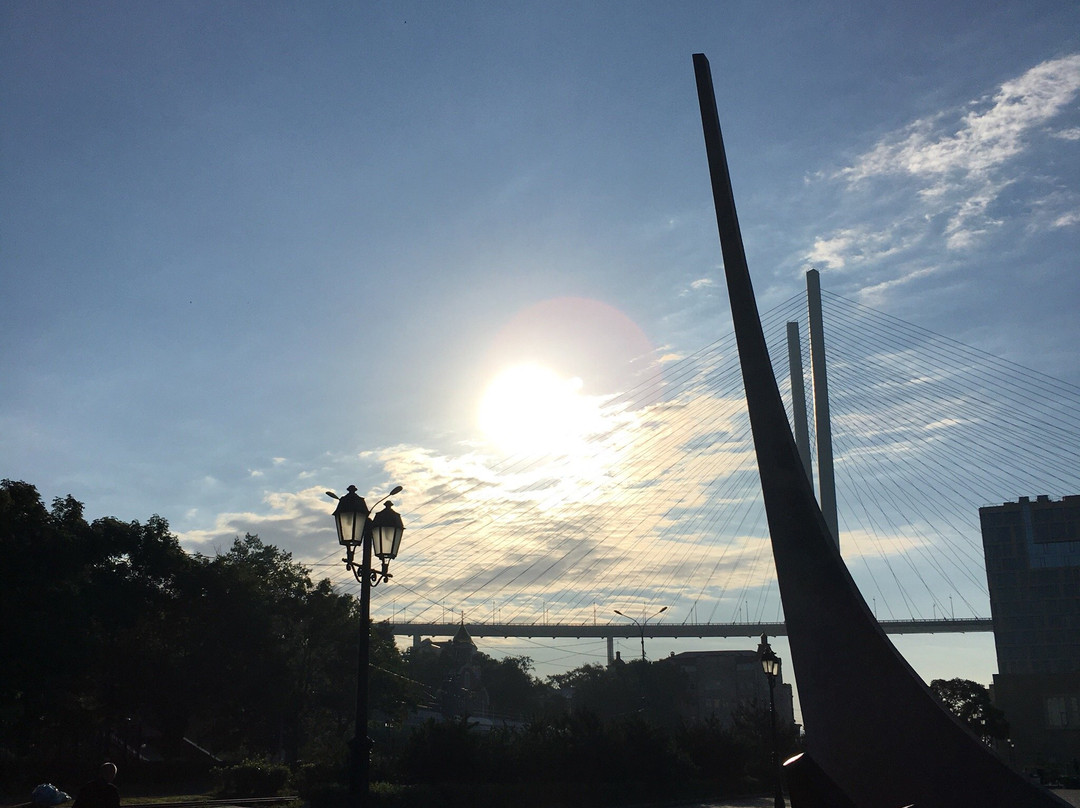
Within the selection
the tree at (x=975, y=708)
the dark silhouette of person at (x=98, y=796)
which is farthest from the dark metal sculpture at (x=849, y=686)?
the tree at (x=975, y=708)

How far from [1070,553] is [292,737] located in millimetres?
95873

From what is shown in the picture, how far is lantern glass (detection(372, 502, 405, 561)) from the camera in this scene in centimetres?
955

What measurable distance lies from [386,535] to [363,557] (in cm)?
33

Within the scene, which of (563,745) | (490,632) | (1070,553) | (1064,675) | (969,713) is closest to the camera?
(563,745)

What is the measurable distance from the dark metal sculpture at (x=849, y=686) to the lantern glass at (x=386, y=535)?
6597 millimetres

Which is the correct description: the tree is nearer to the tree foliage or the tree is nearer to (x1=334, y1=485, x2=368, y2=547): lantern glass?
the tree foliage

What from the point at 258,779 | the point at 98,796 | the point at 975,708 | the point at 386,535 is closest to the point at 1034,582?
the point at 975,708

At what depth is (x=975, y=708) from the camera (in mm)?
61531

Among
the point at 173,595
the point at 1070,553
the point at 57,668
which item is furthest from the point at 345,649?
the point at 1070,553

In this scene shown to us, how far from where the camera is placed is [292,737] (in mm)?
43594

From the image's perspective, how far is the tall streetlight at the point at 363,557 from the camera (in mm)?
8523

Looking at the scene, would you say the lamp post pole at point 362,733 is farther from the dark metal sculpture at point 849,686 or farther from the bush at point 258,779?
the bush at point 258,779

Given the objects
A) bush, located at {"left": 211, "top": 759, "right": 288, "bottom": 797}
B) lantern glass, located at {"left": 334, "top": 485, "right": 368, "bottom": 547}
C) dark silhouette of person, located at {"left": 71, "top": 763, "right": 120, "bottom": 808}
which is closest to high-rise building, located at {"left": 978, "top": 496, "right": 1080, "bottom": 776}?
bush, located at {"left": 211, "top": 759, "right": 288, "bottom": 797}

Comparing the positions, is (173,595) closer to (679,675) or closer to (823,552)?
(823,552)
